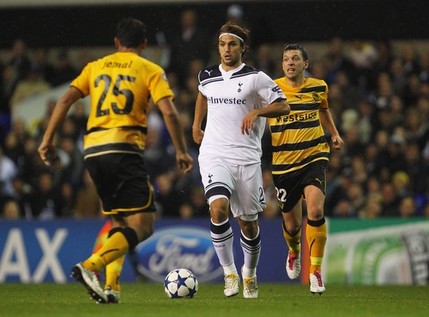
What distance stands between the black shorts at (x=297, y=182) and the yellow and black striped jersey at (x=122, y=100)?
2.88 meters

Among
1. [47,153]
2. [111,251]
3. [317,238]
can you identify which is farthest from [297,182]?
[47,153]

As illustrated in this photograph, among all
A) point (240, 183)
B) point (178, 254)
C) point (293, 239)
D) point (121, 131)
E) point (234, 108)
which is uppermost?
point (234, 108)

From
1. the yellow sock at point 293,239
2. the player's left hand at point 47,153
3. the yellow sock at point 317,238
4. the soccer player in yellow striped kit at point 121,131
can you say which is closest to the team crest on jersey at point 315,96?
the yellow sock at point 317,238

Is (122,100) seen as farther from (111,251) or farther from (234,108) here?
(234,108)

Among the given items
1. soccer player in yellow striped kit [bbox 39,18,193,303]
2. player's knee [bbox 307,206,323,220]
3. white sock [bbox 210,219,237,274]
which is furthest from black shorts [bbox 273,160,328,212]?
soccer player in yellow striped kit [bbox 39,18,193,303]

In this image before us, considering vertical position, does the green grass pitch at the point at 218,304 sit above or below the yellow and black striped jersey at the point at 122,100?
below

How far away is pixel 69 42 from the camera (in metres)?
22.6

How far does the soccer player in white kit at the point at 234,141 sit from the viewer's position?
10.9 m

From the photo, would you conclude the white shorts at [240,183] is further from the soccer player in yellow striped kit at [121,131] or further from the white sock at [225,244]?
the soccer player in yellow striped kit at [121,131]

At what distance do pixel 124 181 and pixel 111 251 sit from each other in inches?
23.3

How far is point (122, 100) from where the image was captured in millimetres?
9383

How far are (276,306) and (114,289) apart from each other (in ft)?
4.67

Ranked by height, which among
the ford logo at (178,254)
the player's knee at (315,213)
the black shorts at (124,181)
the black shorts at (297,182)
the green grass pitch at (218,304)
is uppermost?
the black shorts at (124,181)

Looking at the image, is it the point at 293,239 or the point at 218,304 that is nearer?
the point at 218,304
